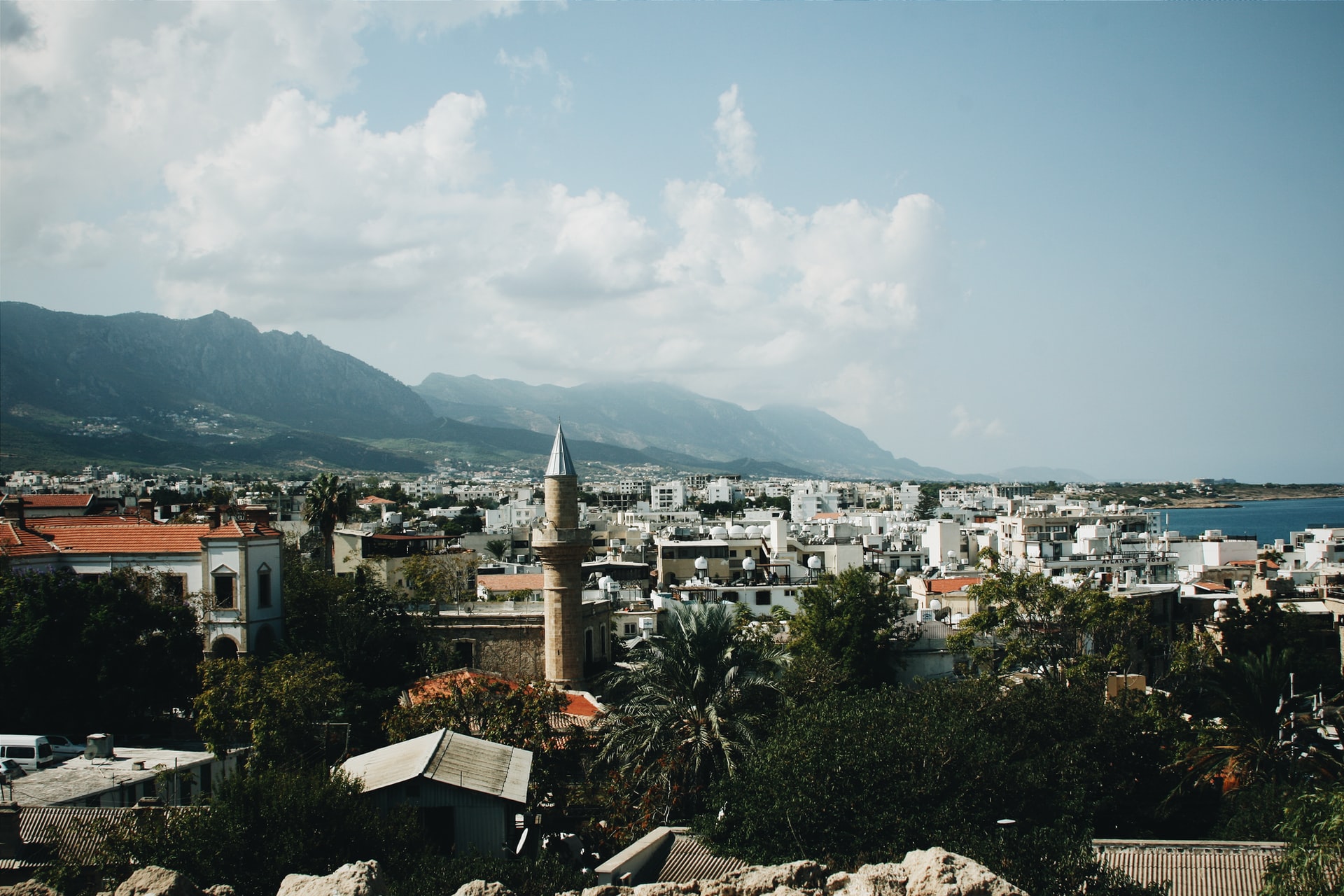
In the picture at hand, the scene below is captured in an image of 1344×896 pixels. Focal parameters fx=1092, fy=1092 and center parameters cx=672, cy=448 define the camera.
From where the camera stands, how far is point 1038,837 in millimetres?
11570

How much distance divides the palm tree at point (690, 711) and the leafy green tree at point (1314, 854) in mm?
7726

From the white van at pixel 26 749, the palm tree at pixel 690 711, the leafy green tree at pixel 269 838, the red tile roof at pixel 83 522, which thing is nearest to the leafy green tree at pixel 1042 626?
the palm tree at pixel 690 711

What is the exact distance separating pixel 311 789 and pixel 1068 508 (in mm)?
114332

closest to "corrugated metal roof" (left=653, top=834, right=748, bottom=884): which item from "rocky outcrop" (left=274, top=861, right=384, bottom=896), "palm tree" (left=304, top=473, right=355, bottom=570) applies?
"rocky outcrop" (left=274, top=861, right=384, bottom=896)

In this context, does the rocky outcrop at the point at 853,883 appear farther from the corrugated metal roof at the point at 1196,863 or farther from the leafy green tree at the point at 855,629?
the leafy green tree at the point at 855,629

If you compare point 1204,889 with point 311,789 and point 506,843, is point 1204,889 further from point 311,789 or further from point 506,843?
point 311,789

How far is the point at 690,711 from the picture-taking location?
18.3 meters

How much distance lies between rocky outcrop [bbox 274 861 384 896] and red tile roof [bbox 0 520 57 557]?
20634 millimetres

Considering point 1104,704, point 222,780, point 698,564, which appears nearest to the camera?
point 222,780

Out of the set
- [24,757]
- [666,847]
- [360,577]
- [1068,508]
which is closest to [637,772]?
[666,847]

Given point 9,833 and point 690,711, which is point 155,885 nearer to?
point 9,833

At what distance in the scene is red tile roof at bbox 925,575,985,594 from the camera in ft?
139

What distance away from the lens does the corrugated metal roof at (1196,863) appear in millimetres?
12789

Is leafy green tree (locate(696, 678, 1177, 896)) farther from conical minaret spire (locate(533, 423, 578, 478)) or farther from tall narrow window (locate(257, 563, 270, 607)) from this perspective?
tall narrow window (locate(257, 563, 270, 607))
